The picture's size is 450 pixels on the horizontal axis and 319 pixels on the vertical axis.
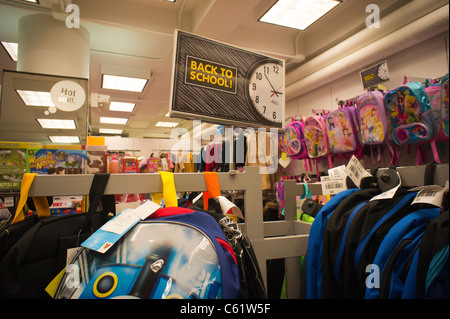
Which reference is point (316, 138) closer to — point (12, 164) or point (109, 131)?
point (12, 164)

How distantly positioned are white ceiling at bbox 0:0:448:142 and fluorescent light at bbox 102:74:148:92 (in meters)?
0.29

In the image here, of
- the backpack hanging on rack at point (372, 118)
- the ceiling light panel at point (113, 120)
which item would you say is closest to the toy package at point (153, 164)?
the backpack hanging on rack at point (372, 118)

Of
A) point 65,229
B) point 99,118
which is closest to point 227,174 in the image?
point 65,229

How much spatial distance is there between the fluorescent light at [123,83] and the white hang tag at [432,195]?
5.13 metres

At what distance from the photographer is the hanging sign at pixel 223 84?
1.09 metres

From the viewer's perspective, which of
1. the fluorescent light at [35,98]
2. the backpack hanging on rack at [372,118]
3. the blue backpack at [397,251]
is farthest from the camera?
the backpack hanging on rack at [372,118]

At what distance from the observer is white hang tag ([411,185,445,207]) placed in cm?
66

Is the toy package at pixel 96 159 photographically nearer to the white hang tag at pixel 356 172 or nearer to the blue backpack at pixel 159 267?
the blue backpack at pixel 159 267

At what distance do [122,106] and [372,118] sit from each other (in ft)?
20.1

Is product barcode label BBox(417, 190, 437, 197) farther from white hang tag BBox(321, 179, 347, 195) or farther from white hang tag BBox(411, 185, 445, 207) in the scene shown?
white hang tag BBox(321, 179, 347, 195)

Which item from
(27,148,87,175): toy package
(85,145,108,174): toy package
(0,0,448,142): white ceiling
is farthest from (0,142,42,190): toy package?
(0,0,448,142): white ceiling

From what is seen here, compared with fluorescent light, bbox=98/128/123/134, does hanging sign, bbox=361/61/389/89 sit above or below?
below

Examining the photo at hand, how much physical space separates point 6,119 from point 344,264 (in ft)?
6.46

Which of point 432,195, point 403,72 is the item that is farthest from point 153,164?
point 403,72
